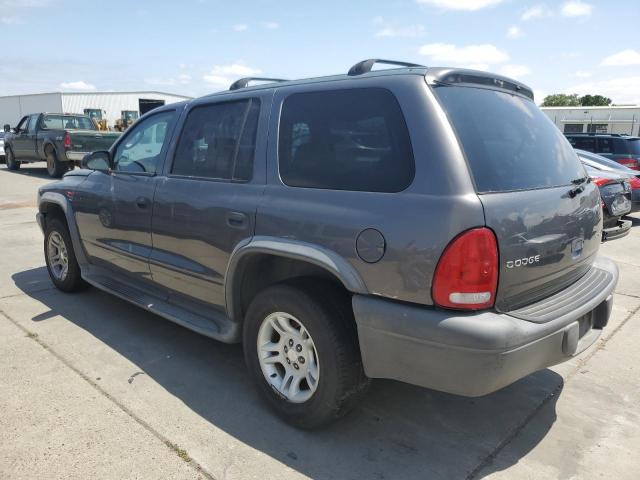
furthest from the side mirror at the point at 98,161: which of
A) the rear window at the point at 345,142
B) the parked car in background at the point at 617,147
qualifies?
the parked car in background at the point at 617,147

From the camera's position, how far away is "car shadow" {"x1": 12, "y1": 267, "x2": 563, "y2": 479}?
256 cm

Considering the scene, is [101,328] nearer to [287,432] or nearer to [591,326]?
[287,432]

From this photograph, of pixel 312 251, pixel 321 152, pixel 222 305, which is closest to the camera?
pixel 312 251

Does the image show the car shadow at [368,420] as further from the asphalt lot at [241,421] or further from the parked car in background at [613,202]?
the parked car in background at [613,202]

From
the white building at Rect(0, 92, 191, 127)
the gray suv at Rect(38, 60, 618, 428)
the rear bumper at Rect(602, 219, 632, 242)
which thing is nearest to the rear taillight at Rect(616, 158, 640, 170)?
the rear bumper at Rect(602, 219, 632, 242)

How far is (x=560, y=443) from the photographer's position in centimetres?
274

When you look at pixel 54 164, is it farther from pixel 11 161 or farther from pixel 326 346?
pixel 326 346

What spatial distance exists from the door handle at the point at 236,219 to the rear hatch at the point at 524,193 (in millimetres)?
1257

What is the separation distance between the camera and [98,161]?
4234 mm

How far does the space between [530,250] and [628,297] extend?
11.8 feet

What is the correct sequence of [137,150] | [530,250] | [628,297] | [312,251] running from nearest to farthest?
[530,250] < [312,251] < [137,150] < [628,297]

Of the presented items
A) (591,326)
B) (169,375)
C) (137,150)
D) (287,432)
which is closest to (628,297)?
(591,326)

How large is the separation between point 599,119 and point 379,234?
4776 cm

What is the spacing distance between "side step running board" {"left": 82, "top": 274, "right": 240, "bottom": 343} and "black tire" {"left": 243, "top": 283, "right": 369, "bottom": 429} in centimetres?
47
